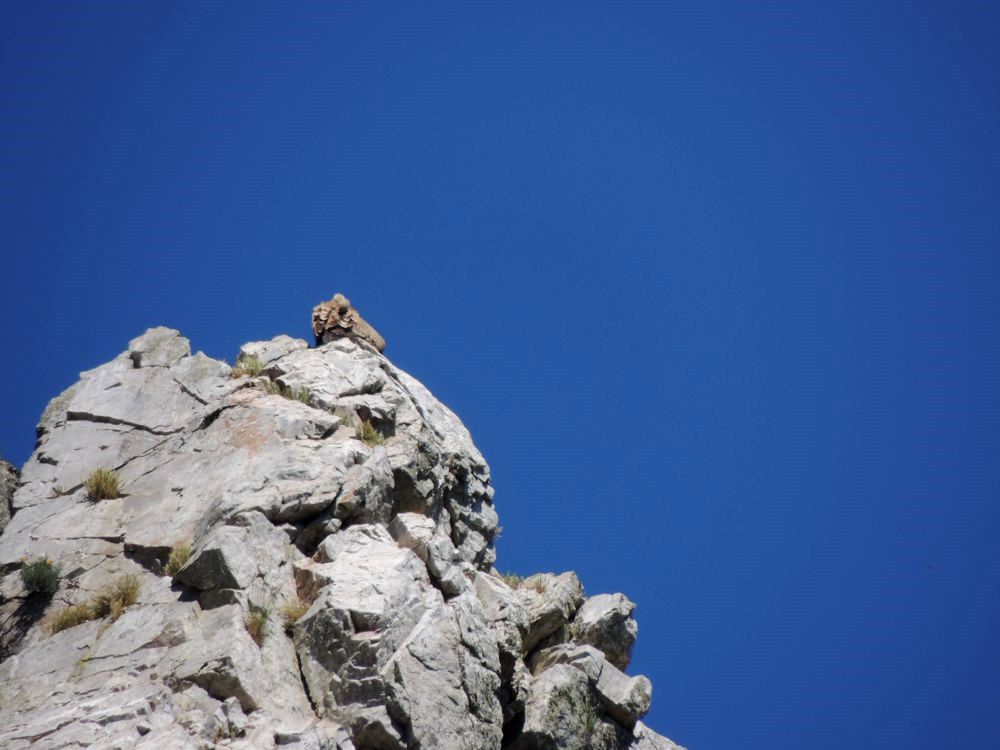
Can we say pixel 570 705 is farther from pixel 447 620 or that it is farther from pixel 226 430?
pixel 226 430

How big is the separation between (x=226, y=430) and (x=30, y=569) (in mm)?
5183

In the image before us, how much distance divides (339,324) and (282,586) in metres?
11.0

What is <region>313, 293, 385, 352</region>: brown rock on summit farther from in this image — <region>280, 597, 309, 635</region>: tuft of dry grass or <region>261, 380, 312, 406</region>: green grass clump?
<region>280, 597, 309, 635</region>: tuft of dry grass

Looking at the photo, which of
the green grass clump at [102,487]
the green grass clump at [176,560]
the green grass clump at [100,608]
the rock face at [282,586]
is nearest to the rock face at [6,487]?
the rock face at [282,586]

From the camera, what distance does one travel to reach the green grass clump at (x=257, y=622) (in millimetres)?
16188

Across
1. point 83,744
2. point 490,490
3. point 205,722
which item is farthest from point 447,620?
point 490,490

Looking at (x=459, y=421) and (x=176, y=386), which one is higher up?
(x=459, y=421)

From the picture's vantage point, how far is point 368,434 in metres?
22.4

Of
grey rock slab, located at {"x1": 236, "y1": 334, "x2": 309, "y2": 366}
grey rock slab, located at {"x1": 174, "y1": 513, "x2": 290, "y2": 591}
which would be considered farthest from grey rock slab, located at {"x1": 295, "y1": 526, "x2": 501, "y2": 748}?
grey rock slab, located at {"x1": 236, "y1": 334, "x2": 309, "y2": 366}

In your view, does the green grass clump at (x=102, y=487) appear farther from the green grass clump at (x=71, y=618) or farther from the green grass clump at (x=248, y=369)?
the green grass clump at (x=248, y=369)

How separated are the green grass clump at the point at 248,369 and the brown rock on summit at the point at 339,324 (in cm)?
272

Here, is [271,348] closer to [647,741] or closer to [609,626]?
[609,626]

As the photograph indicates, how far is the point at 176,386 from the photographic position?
24062mm

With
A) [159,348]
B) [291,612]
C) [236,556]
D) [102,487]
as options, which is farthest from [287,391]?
[291,612]
